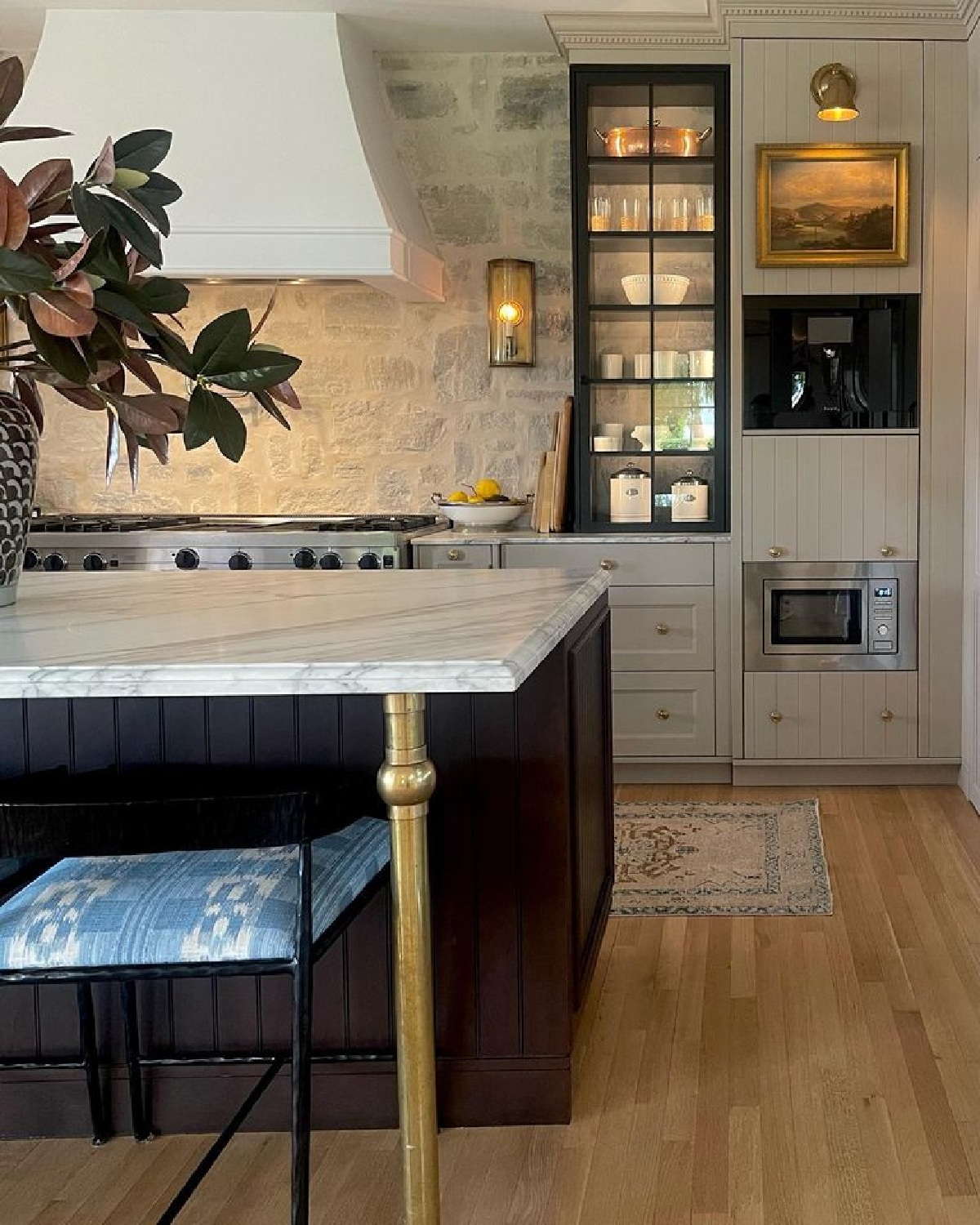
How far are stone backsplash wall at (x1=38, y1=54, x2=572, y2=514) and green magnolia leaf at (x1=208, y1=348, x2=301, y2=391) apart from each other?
339cm

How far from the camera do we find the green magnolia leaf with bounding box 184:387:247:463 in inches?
73.5

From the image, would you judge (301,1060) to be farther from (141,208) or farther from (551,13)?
(551,13)

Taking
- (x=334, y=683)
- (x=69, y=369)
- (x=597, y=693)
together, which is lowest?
(x=597, y=693)

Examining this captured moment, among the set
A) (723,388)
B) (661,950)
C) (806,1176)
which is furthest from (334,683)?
(723,388)

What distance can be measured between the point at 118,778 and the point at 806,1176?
128 centimetres

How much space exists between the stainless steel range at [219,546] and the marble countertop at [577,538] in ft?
0.39

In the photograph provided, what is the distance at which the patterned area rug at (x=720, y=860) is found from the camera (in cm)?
357

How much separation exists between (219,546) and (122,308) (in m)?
2.90

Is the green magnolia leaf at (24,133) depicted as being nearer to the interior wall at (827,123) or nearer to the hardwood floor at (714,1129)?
the hardwood floor at (714,1129)

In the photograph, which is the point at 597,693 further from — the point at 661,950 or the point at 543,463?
the point at 543,463

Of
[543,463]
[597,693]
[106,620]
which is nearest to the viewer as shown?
[106,620]

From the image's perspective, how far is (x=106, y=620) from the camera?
2.14m

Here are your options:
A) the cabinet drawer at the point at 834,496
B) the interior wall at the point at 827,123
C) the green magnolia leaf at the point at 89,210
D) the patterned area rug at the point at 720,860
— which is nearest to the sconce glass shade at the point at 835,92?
the interior wall at the point at 827,123

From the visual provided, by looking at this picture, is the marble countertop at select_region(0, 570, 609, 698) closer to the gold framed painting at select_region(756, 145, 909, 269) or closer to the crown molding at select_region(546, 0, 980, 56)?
the gold framed painting at select_region(756, 145, 909, 269)
